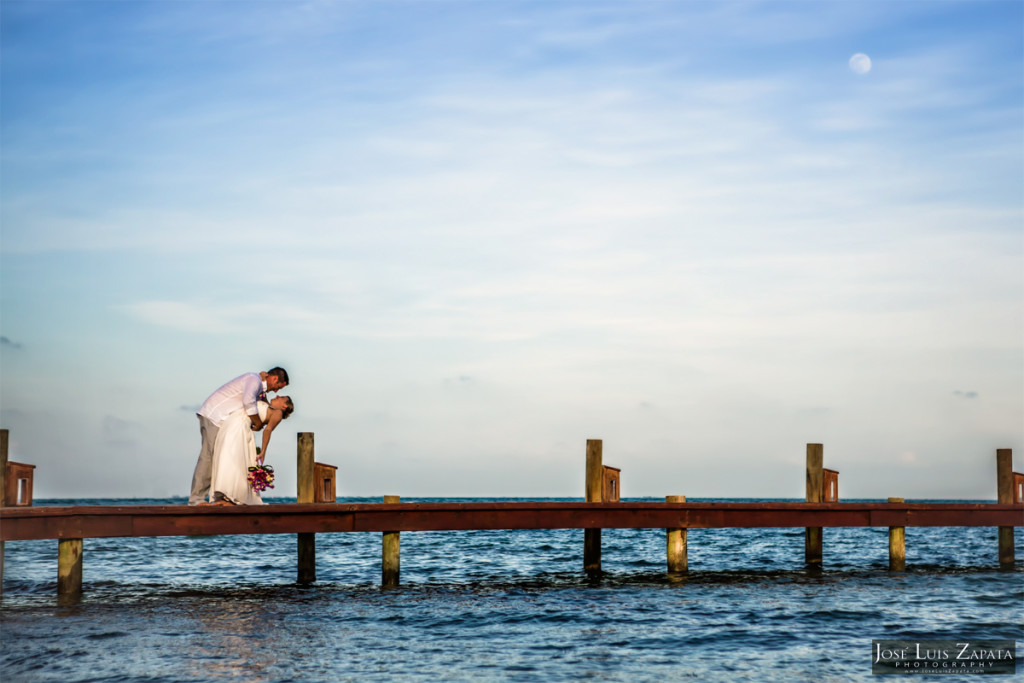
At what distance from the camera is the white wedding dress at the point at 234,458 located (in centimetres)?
1356

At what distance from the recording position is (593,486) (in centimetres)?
1695

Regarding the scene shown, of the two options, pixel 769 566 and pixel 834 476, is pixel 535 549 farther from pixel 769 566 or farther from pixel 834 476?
pixel 834 476

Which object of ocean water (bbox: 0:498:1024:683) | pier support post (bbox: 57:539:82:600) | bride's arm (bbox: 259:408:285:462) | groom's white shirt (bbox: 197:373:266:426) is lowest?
ocean water (bbox: 0:498:1024:683)

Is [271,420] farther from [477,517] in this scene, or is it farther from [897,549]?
[897,549]

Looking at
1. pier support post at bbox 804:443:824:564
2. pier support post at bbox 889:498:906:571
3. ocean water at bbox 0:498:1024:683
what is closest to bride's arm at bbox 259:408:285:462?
ocean water at bbox 0:498:1024:683

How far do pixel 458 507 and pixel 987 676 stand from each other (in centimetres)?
817

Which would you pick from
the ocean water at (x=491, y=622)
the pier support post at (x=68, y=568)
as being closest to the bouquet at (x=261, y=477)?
the ocean water at (x=491, y=622)

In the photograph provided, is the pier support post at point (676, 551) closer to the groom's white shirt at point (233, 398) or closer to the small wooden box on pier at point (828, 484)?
the small wooden box on pier at point (828, 484)

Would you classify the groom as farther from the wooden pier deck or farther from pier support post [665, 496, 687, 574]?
pier support post [665, 496, 687, 574]

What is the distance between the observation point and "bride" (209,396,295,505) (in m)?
13.6

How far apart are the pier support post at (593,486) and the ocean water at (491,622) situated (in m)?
0.47

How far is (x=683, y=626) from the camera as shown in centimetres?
1244

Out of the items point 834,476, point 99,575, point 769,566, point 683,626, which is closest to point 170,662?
point 683,626

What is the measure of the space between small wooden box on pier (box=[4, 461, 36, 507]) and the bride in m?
3.62
